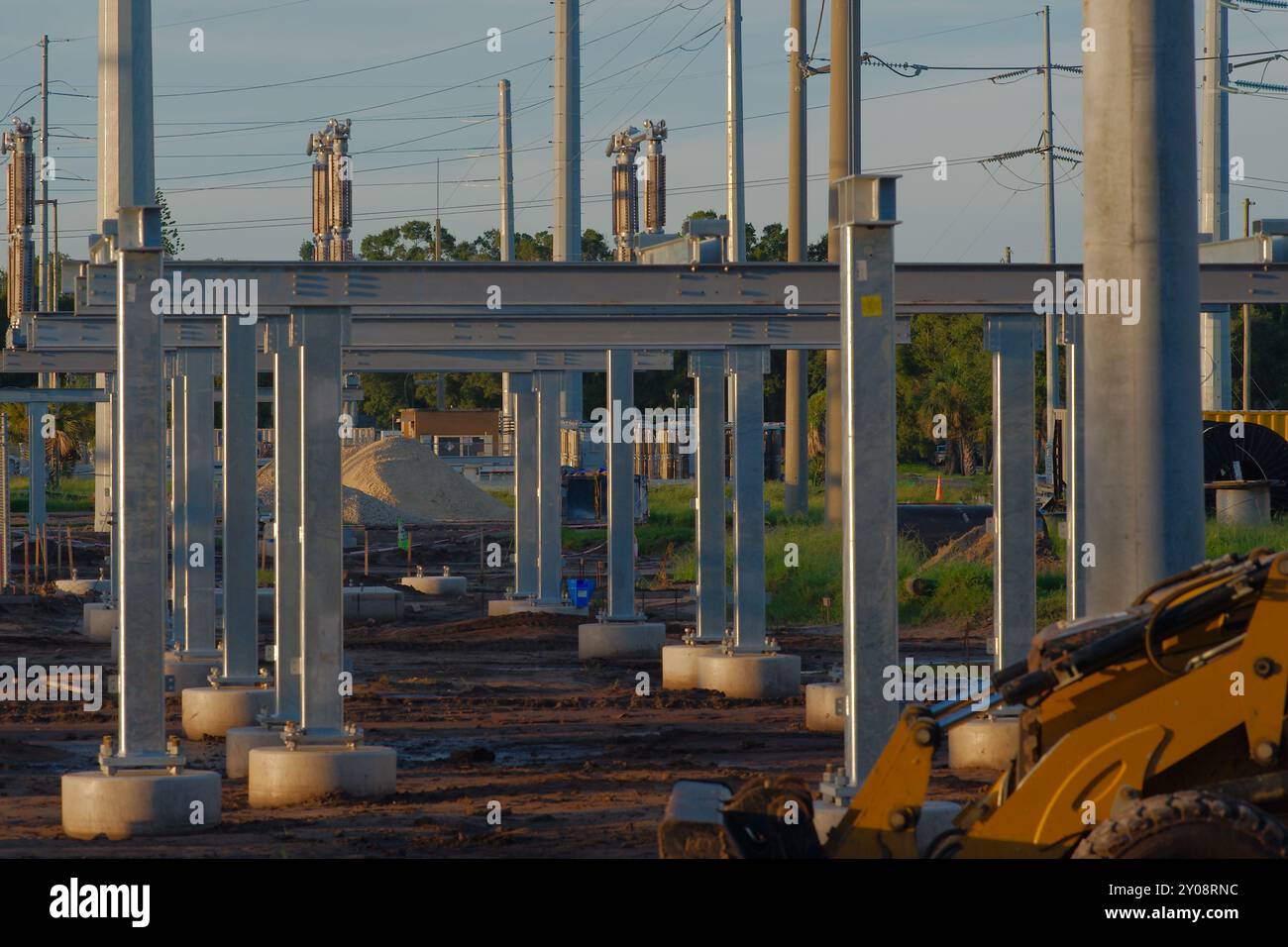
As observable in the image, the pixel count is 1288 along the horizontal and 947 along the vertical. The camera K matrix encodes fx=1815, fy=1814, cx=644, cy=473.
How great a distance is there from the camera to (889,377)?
8953 mm

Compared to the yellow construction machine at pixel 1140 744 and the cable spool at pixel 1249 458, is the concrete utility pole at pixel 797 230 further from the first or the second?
the yellow construction machine at pixel 1140 744

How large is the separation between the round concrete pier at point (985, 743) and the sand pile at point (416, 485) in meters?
36.7

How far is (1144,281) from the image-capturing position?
8516mm

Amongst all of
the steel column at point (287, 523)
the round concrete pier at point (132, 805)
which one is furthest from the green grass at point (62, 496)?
the round concrete pier at point (132, 805)

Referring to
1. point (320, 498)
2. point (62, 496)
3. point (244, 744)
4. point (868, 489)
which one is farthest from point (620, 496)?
point (62, 496)

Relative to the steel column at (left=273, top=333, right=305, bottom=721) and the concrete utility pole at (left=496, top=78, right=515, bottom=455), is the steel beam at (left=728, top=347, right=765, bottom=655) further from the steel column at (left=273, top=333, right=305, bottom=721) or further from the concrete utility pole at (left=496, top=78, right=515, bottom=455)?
the concrete utility pole at (left=496, top=78, right=515, bottom=455)

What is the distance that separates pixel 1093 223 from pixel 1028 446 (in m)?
4.61

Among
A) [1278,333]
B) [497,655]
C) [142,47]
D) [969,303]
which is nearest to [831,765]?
[969,303]

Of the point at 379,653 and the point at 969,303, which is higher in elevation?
the point at 969,303

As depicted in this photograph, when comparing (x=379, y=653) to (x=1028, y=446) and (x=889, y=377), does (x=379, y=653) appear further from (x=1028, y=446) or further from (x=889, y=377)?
(x=889, y=377)

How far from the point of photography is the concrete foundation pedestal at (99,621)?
23.2 m

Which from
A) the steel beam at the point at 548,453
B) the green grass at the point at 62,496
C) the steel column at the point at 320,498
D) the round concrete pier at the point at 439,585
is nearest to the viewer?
the steel column at the point at 320,498

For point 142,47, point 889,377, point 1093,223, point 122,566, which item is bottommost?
point 122,566

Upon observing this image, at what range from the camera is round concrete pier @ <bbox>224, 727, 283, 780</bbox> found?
42.5ft
